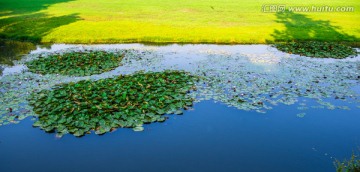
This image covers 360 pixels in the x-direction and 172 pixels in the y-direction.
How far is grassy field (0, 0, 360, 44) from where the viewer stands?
2594 cm

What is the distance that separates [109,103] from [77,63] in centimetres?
717

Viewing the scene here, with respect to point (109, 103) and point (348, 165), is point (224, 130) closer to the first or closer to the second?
point (348, 165)

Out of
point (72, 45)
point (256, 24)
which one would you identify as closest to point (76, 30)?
point (72, 45)

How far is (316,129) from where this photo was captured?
11.5 m

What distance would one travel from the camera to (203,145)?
10.4 metres

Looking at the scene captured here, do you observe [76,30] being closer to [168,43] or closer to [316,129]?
[168,43]

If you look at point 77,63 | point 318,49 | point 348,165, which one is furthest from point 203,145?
point 318,49

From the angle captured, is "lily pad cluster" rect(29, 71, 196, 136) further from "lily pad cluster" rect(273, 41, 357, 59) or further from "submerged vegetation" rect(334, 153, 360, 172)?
"lily pad cluster" rect(273, 41, 357, 59)

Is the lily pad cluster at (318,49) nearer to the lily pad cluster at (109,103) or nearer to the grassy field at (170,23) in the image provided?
the grassy field at (170,23)

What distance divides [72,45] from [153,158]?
1769cm

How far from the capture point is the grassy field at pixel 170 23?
25.9 meters

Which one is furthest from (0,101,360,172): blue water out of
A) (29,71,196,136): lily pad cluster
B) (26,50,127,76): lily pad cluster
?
(26,50,127,76): lily pad cluster

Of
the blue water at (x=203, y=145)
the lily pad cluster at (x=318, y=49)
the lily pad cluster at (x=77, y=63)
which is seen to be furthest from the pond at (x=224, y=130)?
the lily pad cluster at (x=318, y=49)

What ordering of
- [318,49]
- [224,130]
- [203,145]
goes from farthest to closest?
[318,49], [224,130], [203,145]
